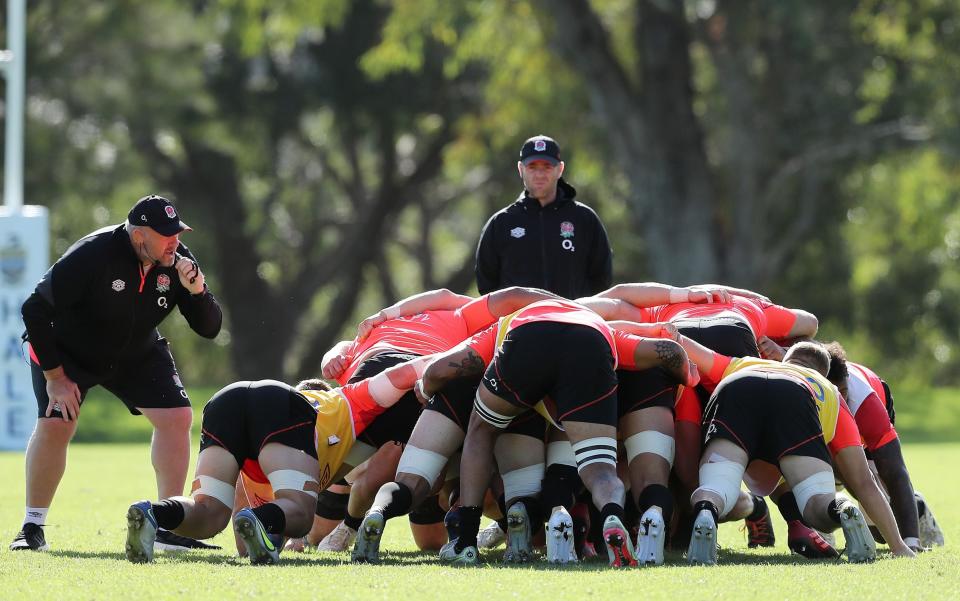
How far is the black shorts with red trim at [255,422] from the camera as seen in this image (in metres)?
7.36

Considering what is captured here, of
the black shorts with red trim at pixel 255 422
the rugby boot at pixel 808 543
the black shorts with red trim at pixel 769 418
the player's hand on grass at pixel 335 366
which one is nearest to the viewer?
the black shorts with red trim at pixel 769 418

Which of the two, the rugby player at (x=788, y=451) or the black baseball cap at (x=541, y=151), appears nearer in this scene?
the rugby player at (x=788, y=451)

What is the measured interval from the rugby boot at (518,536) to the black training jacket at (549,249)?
2.82 meters

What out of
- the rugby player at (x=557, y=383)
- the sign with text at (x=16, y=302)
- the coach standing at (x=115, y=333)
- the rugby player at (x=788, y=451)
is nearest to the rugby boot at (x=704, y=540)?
the rugby player at (x=788, y=451)

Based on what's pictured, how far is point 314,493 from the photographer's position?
7.31m

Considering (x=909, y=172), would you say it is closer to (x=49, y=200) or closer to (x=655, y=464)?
(x=49, y=200)

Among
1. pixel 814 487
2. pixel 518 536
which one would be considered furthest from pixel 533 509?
pixel 814 487

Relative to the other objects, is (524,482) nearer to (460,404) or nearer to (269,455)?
(460,404)

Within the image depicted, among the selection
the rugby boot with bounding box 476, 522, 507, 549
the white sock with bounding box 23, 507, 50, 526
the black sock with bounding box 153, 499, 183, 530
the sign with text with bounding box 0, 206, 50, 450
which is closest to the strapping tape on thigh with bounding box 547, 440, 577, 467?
the rugby boot with bounding box 476, 522, 507, 549

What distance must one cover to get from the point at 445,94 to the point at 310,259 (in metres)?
8.73

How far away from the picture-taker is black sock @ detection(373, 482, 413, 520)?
283 inches

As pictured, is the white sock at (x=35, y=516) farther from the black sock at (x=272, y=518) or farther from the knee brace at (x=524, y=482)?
the knee brace at (x=524, y=482)

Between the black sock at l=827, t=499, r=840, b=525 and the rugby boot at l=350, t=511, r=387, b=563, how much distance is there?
82.5 inches

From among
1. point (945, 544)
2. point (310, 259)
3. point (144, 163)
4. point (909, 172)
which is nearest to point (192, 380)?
point (310, 259)
